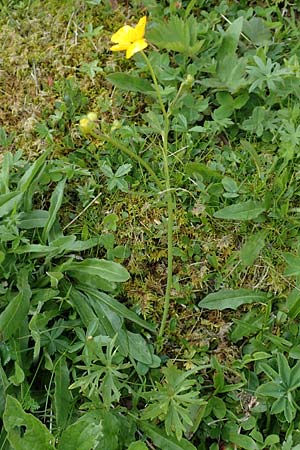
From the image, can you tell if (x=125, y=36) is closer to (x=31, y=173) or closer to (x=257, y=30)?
(x=31, y=173)

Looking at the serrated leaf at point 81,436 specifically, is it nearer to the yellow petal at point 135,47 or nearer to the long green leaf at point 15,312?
the long green leaf at point 15,312

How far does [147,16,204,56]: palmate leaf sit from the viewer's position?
8.42 feet

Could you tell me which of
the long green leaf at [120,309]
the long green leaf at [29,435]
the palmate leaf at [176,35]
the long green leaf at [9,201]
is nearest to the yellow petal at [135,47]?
the palmate leaf at [176,35]

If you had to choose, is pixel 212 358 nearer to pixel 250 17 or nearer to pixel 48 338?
pixel 48 338

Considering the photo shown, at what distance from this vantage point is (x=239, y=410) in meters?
2.27

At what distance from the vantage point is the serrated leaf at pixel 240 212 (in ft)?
7.88

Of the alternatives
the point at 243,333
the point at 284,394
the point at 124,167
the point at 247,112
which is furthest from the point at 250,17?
the point at 284,394

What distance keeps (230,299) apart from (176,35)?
1074mm

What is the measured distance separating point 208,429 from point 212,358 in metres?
0.24

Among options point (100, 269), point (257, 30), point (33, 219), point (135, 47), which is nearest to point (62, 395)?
point (100, 269)

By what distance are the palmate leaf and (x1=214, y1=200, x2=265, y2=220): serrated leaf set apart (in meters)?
0.67

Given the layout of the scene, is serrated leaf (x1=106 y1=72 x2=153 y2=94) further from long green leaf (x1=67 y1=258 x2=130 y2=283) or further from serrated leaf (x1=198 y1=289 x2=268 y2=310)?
serrated leaf (x1=198 y1=289 x2=268 y2=310)

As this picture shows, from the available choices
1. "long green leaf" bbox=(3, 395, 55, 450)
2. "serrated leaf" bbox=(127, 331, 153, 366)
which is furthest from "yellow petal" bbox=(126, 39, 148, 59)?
"long green leaf" bbox=(3, 395, 55, 450)

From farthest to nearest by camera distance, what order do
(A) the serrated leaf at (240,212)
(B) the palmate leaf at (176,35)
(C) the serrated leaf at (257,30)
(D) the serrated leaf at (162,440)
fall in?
(C) the serrated leaf at (257,30) < (B) the palmate leaf at (176,35) < (A) the serrated leaf at (240,212) < (D) the serrated leaf at (162,440)
